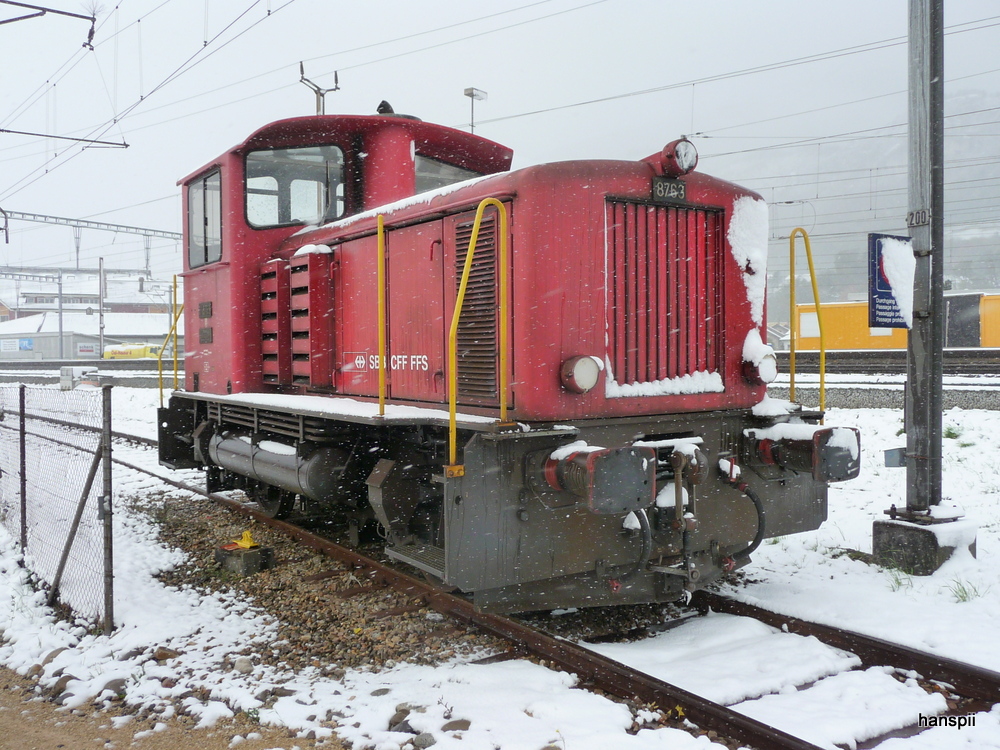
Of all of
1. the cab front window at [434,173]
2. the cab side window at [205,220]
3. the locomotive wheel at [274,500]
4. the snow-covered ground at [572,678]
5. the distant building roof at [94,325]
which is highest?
the distant building roof at [94,325]

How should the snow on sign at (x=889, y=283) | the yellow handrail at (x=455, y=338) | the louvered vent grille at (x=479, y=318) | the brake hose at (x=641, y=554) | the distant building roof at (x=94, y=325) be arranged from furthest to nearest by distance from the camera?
the distant building roof at (x=94, y=325)
the snow on sign at (x=889, y=283)
the louvered vent grille at (x=479, y=318)
the brake hose at (x=641, y=554)
the yellow handrail at (x=455, y=338)

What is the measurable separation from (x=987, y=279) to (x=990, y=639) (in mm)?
71407

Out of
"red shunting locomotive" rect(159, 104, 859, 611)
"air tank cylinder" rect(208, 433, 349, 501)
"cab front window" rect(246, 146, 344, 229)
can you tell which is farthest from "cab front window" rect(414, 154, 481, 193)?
"air tank cylinder" rect(208, 433, 349, 501)

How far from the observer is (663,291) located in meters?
4.59

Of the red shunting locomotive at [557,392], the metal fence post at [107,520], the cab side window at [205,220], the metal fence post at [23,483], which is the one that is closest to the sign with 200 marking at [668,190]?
the red shunting locomotive at [557,392]

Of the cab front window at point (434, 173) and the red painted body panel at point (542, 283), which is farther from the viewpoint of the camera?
the cab front window at point (434, 173)

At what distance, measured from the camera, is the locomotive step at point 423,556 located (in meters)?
3.98

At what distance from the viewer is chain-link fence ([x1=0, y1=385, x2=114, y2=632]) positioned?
4754mm

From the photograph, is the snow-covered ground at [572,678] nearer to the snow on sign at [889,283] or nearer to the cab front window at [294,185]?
the snow on sign at [889,283]

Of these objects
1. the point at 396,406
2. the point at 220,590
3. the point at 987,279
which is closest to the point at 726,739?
the point at 396,406

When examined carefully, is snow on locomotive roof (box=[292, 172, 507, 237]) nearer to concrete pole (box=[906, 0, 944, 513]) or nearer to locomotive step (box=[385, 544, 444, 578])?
locomotive step (box=[385, 544, 444, 578])

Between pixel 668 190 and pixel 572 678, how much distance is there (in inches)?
109

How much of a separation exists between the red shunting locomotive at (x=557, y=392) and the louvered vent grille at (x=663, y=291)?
1cm

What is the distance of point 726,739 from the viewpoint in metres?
3.10
